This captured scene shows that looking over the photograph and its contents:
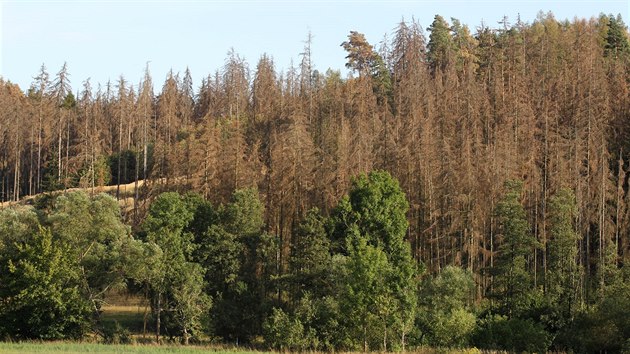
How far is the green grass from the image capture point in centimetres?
5149

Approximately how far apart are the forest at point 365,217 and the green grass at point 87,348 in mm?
6701

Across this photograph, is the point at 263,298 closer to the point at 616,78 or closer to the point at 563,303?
the point at 563,303

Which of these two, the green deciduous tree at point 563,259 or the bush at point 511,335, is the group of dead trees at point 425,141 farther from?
the bush at point 511,335

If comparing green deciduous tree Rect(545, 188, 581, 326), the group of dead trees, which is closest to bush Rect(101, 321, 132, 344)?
the group of dead trees

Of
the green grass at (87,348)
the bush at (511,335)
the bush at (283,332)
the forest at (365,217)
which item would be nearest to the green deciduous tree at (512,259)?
the forest at (365,217)

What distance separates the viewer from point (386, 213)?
70.3 m

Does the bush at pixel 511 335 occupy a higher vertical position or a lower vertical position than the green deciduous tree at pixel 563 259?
lower

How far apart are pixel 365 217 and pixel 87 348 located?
2589 cm

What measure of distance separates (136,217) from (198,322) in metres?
27.4

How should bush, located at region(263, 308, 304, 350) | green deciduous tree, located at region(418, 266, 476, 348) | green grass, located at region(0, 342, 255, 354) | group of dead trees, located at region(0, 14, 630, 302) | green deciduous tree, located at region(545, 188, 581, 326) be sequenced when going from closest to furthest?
green grass, located at region(0, 342, 255, 354) → bush, located at region(263, 308, 304, 350) → green deciduous tree, located at region(418, 266, 476, 348) → green deciduous tree, located at region(545, 188, 581, 326) → group of dead trees, located at region(0, 14, 630, 302)

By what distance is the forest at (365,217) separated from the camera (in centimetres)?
6319

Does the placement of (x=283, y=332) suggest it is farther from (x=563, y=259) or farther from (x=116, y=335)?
(x=563, y=259)

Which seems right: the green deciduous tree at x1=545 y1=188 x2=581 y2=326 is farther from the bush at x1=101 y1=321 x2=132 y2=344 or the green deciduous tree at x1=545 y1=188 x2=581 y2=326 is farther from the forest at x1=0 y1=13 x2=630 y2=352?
the bush at x1=101 y1=321 x2=132 y2=344

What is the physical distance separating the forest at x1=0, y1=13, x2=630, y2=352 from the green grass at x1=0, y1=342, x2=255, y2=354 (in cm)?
670
